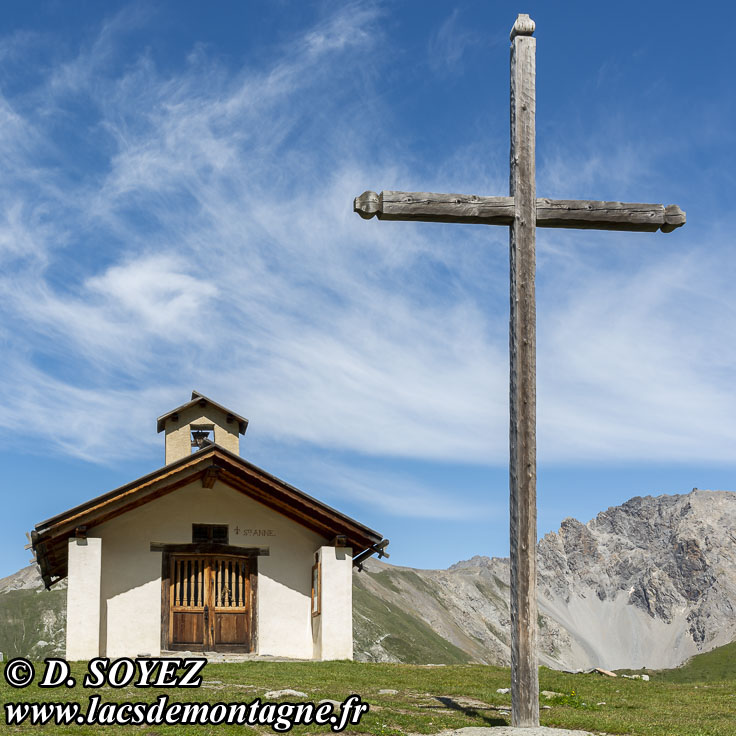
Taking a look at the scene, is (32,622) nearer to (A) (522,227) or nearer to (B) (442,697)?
(B) (442,697)

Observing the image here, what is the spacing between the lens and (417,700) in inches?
551

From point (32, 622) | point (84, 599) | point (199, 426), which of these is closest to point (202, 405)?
point (199, 426)

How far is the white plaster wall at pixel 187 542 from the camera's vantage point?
25.2 meters

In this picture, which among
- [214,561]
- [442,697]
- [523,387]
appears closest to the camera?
[523,387]

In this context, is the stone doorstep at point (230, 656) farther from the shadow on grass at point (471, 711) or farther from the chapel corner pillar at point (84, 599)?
the shadow on grass at point (471, 711)

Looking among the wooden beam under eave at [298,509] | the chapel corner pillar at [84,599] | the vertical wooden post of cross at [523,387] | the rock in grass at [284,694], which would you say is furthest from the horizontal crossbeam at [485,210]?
the chapel corner pillar at [84,599]

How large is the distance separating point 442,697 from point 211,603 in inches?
496

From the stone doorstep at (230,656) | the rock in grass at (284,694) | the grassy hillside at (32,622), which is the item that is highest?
the rock in grass at (284,694)

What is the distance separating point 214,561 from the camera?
26.2 m

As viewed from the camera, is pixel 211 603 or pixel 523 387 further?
pixel 211 603

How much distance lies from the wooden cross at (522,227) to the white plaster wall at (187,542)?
600 inches

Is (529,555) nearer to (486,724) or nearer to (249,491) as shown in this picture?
(486,724)

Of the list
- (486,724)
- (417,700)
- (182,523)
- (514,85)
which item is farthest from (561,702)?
(182,523)

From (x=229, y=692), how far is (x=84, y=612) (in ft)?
38.0
